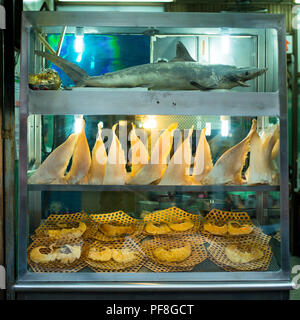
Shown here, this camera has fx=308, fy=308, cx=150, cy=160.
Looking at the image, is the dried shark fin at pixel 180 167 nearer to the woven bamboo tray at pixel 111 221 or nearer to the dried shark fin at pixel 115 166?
the dried shark fin at pixel 115 166

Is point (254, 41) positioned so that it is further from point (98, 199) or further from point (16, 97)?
point (16, 97)

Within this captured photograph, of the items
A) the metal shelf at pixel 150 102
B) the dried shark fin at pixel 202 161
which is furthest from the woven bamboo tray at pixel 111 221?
the metal shelf at pixel 150 102

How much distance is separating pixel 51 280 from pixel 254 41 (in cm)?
198

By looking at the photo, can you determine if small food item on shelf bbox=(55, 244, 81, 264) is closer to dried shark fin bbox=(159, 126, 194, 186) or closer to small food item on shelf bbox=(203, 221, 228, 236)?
dried shark fin bbox=(159, 126, 194, 186)

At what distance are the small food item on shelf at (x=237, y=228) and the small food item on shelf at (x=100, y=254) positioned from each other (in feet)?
2.55

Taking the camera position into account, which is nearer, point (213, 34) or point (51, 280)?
point (51, 280)

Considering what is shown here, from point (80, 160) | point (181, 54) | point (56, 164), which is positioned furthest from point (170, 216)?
point (181, 54)

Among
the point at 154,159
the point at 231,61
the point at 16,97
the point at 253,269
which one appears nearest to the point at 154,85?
the point at 154,159

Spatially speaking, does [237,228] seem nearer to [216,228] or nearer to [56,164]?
[216,228]

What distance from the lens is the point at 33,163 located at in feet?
6.26

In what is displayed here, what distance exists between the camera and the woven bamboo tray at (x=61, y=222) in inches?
78.3

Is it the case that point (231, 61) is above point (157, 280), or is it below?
above

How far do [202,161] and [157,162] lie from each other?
29 cm

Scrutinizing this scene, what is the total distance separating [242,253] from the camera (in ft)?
6.16
